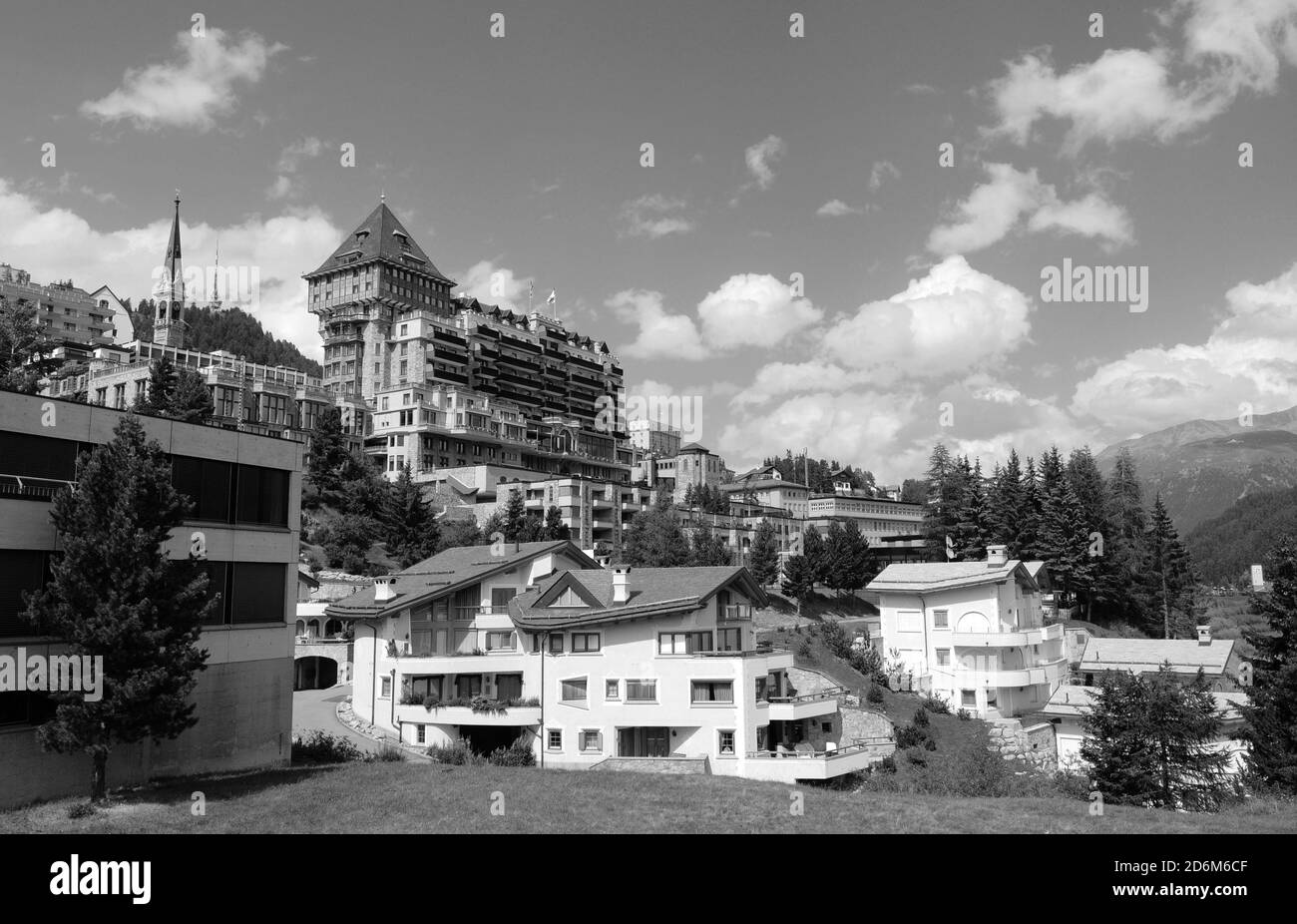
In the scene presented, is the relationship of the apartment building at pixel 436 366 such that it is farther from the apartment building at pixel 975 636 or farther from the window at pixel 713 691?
the window at pixel 713 691

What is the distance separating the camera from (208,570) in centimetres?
2984

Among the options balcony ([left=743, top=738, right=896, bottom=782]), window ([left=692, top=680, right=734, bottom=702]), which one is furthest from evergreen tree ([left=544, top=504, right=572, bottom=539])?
balcony ([left=743, top=738, right=896, bottom=782])

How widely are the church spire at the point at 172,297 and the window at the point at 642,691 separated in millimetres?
131280

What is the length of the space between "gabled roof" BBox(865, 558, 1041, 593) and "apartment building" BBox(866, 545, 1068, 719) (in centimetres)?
6

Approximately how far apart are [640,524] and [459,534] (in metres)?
22.0

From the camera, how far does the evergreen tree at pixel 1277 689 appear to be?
3241 centimetres

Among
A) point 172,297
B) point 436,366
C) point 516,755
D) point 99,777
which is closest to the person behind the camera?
point 99,777

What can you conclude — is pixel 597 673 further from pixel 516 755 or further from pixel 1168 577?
pixel 1168 577

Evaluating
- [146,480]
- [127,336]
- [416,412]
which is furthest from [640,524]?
[127,336]

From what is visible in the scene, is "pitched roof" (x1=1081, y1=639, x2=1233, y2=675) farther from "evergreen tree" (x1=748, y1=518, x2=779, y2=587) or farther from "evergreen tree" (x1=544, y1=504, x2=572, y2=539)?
"evergreen tree" (x1=544, y1=504, x2=572, y2=539)

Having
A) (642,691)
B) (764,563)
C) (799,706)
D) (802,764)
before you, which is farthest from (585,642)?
(764,563)

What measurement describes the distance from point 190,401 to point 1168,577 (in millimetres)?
89126

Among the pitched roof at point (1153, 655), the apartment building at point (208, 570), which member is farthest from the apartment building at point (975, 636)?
the apartment building at point (208, 570)

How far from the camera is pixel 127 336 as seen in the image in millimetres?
160250
